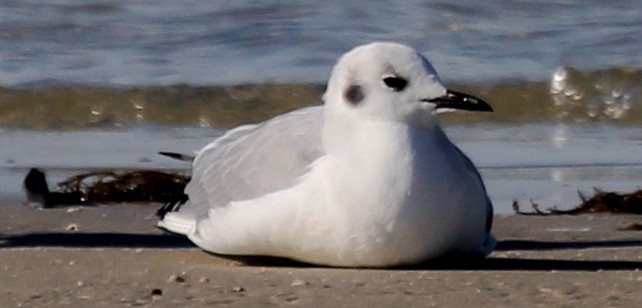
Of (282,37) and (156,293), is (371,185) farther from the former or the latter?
(282,37)

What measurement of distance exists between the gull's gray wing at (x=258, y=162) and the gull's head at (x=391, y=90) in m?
0.18

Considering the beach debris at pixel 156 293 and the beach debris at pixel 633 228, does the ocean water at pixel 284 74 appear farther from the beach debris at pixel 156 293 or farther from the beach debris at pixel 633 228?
the beach debris at pixel 156 293

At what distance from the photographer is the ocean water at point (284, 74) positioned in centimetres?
891

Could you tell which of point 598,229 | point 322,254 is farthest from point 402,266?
point 598,229

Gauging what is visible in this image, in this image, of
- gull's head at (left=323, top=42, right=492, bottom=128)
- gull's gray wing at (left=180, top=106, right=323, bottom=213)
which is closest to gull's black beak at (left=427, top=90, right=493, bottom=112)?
gull's head at (left=323, top=42, right=492, bottom=128)

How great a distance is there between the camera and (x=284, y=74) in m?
11.0

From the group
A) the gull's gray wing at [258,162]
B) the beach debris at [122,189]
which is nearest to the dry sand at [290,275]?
the gull's gray wing at [258,162]

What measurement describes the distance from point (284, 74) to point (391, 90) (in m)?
5.98

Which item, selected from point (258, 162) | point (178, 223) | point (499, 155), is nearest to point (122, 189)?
point (178, 223)

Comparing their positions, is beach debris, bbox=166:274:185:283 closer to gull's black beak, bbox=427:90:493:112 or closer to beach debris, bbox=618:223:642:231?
gull's black beak, bbox=427:90:493:112

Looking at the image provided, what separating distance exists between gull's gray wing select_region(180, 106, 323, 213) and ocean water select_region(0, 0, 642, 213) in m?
2.44

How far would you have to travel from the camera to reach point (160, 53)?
38.0 feet

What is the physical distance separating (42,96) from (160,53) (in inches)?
45.6

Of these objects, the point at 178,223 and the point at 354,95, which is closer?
the point at 354,95
